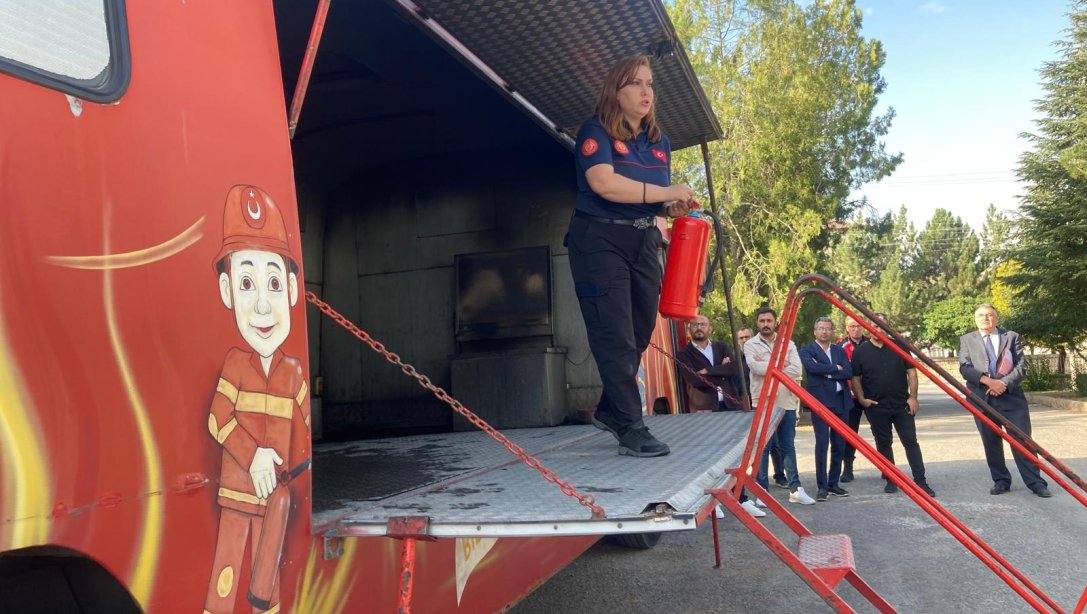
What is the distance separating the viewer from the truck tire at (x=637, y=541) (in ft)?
19.9

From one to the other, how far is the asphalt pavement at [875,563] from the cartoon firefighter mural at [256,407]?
124 inches

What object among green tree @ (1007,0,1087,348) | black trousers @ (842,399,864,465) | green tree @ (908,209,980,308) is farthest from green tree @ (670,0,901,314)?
green tree @ (908,209,980,308)

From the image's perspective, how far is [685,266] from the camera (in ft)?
12.9

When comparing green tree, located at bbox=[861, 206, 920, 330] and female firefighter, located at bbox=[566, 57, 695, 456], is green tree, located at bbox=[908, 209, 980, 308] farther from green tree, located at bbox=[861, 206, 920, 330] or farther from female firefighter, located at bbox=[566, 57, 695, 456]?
female firefighter, located at bbox=[566, 57, 695, 456]

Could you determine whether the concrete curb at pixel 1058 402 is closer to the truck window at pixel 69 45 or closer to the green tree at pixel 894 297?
the truck window at pixel 69 45

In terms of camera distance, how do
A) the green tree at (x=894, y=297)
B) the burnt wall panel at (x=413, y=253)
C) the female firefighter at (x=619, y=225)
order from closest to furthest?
the female firefighter at (x=619, y=225), the burnt wall panel at (x=413, y=253), the green tree at (x=894, y=297)

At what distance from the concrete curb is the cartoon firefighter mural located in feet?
59.6

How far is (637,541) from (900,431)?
3.67m

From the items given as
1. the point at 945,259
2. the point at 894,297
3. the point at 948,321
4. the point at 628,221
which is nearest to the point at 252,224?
the point at 628,221

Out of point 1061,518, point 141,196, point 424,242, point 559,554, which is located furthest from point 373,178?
point 1061,518

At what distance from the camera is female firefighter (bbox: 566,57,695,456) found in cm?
337

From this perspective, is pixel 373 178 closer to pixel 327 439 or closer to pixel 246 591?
pixel 327 439

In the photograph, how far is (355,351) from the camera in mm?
5762

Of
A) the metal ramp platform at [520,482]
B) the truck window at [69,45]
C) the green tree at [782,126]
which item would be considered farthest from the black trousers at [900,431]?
the green tree at [782,126]
